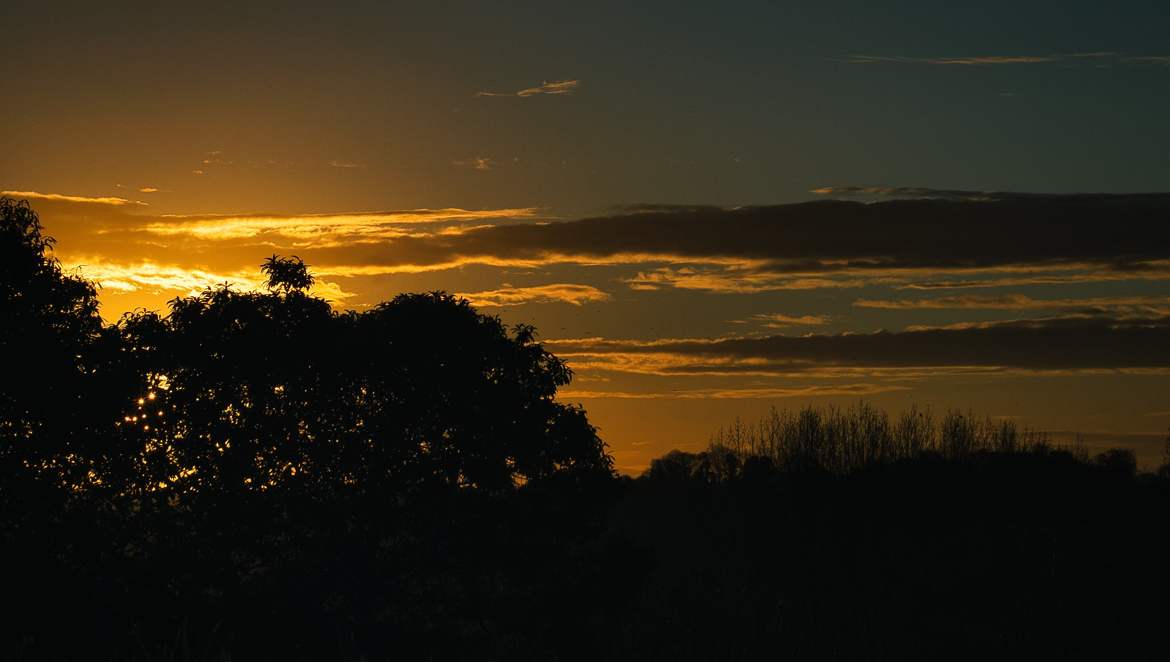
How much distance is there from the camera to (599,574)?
47406mm

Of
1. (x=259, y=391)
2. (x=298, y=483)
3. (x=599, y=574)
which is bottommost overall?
(x=599, y=574)

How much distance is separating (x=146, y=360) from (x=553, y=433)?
14.8m

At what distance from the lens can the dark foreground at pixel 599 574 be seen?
40594 millimetres

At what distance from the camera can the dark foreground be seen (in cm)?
4059

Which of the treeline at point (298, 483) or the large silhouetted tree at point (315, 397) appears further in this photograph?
the large silhouetted tree at point (315, 397)

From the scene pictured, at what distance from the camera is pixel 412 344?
45.2 metres

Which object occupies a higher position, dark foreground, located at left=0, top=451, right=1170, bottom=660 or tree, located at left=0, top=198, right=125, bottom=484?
tree, located at left=0, top=198, right=125, bottom=484

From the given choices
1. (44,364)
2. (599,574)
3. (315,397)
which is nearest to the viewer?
(44,364)

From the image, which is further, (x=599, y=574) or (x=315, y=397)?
(x=599, y=574)

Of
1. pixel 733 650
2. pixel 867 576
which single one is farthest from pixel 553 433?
pixel 867 576

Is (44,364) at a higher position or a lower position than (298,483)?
higher

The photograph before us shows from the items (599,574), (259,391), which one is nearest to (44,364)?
(259,391)

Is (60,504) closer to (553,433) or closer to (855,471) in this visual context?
(553,433)

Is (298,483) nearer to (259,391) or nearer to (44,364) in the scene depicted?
(259,391)
